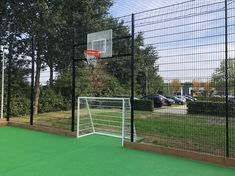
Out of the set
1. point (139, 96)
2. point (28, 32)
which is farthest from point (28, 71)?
point (139, 96)

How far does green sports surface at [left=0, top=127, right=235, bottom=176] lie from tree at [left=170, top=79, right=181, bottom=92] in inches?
51.2

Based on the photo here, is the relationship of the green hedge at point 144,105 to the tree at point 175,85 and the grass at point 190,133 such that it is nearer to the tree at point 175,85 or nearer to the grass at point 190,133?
the grass at point 190,133

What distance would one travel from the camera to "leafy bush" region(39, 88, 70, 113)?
1177cm

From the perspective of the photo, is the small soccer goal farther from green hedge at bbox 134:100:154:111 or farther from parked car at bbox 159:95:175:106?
parked car at bbox 159:95:175:106

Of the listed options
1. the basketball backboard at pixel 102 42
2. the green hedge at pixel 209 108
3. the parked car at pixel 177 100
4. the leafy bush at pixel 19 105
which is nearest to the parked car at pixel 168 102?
the parked car at pixel 177 100

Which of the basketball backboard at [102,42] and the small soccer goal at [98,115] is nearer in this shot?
the basketball backboard at [102,42]

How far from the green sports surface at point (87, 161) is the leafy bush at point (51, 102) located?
6.01 m

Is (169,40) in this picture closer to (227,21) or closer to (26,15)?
(227,21)

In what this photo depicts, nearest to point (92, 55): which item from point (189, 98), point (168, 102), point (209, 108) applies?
point (168, 102)

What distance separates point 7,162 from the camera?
413cm

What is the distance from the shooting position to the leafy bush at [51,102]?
1177 centimetres

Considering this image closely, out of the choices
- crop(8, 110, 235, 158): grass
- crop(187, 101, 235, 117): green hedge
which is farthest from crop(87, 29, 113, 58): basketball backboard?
crop(187, 101, 235, 117): green hedge

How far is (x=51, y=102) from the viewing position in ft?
40.2

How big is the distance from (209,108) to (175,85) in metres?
0.78
